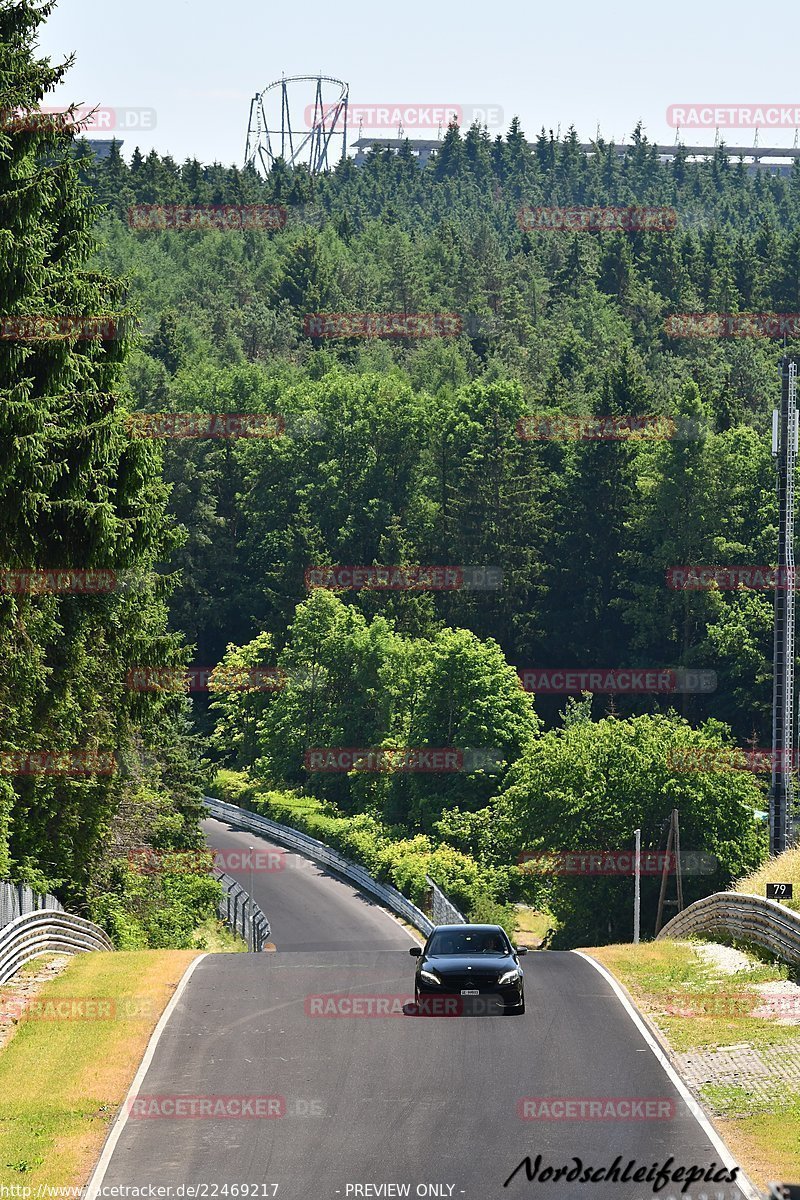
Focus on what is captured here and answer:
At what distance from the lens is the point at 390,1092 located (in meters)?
19.6

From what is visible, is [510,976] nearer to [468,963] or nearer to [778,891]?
[468,963]

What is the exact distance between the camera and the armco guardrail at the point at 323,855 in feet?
230

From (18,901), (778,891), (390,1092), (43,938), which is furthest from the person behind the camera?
(18,901)

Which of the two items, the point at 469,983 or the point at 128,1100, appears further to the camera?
the point at 469,983

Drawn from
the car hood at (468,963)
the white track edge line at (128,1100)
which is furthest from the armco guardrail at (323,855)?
the car hood at (468,963)

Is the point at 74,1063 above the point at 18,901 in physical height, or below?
above

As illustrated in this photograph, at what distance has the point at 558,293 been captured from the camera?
167500 mm

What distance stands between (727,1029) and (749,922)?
23.1ft

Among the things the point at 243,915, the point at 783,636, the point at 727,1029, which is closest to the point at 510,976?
the point at 727,1029

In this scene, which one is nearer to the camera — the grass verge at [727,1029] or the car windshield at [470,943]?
the grass verge at [727,1029]

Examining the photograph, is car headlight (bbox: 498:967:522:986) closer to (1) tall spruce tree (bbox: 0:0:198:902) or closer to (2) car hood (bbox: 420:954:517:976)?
(2) car hood (bbox: 420:954:517:976)

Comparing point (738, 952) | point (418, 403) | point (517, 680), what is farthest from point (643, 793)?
point (418, 403)

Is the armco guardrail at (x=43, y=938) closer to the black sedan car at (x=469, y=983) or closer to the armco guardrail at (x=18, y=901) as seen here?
the armco guardrail at (x=18, y=901)

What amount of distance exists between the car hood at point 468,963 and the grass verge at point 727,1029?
8.01ft
